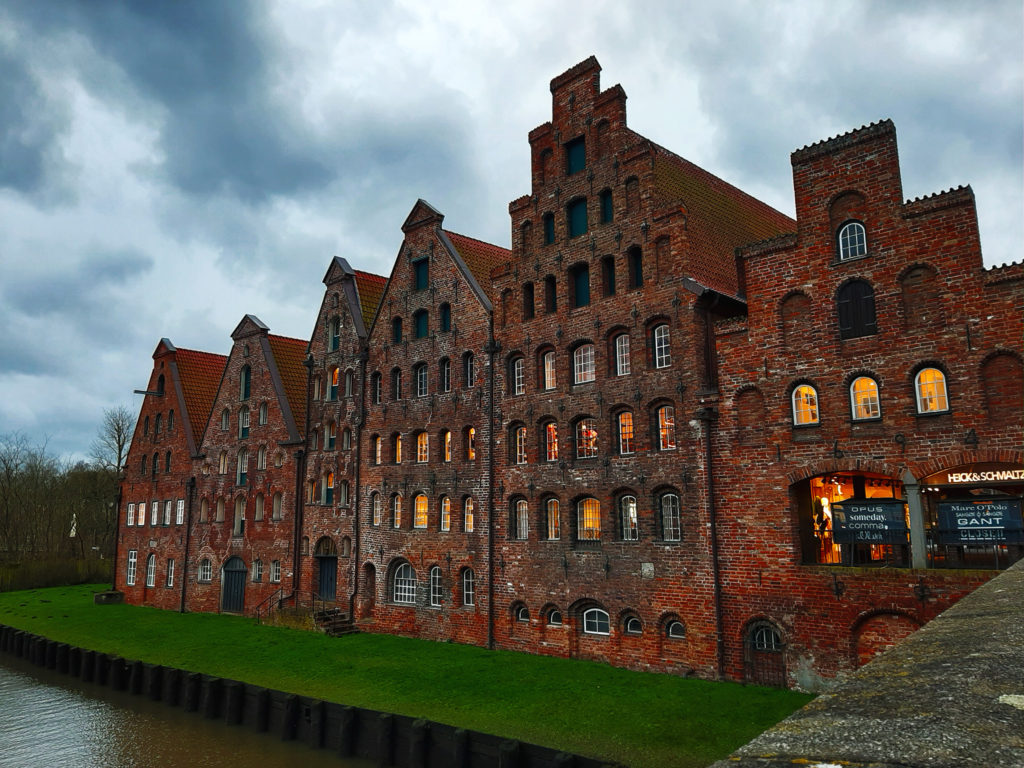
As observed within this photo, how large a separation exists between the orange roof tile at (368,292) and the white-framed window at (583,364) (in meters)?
12.5

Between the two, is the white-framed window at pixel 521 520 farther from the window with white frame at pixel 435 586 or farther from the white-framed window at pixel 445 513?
the window with white frame at pixel 435 586

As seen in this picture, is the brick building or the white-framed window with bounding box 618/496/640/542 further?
the white-framed window with bounding box 618/496/640/542

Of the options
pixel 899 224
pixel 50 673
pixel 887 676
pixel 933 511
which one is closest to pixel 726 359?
pixel 899 224

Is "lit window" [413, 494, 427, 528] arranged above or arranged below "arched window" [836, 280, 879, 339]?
below

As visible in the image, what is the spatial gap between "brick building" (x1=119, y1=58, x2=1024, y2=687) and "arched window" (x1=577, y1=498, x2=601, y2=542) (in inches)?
2.5

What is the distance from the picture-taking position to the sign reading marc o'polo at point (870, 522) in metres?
17.1

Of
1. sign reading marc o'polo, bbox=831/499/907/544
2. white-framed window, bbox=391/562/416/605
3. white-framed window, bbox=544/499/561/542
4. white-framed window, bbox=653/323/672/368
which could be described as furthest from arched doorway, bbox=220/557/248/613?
sign reading marc o'polo, bbox=831/499/907/544

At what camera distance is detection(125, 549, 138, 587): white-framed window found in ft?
148

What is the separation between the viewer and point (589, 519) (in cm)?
2331

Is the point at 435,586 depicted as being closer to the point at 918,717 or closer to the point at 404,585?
the point at 404,585

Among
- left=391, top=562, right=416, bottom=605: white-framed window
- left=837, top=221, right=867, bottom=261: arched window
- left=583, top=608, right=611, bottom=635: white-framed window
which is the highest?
left=837, top=221, right=867, bottom=261: arched window

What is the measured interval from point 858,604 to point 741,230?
13.7m

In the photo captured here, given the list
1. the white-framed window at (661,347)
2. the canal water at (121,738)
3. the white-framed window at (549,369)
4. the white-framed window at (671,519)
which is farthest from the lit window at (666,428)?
the canal water at (121,738)

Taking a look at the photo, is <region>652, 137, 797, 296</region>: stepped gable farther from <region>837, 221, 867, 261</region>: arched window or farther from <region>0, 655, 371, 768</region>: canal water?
<region>0, 655, 371, 768</region>: canal water
